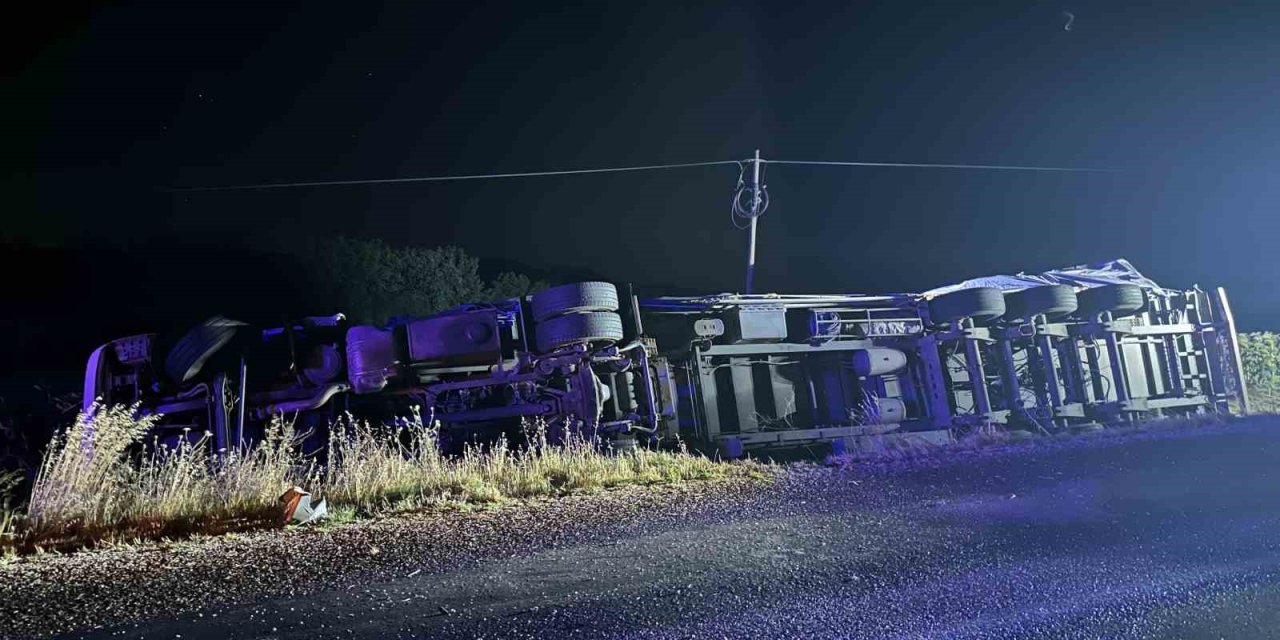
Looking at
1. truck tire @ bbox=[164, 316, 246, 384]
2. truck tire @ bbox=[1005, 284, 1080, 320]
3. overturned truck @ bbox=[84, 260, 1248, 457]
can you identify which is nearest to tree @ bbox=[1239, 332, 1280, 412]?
overturned truck @ bbox=[84, 260, 1248, 457]

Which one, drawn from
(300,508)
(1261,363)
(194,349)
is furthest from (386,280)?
(1261,363)

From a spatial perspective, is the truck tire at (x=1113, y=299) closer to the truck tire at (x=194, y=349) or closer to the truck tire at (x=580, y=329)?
the truck tire at (x=580, y=329)

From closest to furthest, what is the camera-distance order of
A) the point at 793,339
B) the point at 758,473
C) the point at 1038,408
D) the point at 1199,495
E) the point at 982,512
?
the point at 982,512
the point at 1199,495
the point at 758,473
the point at 793,339
the point at 1038,408

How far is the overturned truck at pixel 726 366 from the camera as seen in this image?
8289mm

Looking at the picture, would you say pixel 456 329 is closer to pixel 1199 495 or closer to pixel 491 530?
pixel 491 530

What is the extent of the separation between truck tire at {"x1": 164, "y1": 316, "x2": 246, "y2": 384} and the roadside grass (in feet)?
3.40

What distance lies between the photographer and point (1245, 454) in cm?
787

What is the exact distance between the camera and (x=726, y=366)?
10125mm

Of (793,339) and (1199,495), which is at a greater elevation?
(793,339)

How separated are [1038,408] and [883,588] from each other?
9.71 metres

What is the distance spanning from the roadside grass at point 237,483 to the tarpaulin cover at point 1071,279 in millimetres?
7119

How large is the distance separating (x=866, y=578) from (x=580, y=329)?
508 centimetres

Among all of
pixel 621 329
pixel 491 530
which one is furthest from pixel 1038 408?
pixel 491 530

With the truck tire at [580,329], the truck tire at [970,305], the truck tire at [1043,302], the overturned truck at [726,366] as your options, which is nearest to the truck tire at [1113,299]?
the overturned truck at [726,366]
